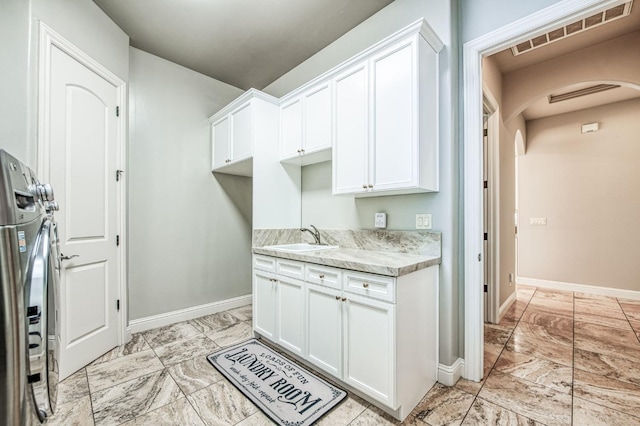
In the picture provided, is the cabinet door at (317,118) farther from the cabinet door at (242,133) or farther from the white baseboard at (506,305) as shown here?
the white baseboard at (506,305)

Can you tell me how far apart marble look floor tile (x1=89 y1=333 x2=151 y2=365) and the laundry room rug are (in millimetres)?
748

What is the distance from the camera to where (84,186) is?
7.45 ft

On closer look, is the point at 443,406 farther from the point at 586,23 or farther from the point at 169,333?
the point at 586,23

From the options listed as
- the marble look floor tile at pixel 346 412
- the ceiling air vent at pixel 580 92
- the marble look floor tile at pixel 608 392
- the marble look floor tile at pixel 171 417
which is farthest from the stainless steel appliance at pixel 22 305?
the ceiling air vent at pixel 580 92

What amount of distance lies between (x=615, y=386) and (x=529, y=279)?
10.8 feet

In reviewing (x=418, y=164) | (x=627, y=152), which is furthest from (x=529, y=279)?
(x=418, y=164)

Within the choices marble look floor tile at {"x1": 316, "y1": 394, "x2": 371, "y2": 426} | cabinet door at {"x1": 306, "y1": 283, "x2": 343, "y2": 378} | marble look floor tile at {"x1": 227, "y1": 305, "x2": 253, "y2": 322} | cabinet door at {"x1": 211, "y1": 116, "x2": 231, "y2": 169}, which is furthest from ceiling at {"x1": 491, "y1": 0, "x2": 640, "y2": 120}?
marble look floor tile at {"x1": 227, "y1": 305, "x2": 253, "y2": 322}

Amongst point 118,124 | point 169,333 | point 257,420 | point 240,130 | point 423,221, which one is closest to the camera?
point 257,420

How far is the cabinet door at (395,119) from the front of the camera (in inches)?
73.1

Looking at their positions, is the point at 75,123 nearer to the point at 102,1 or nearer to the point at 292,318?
the point at 102,1

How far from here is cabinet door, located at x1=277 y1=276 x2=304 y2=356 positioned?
2123mm

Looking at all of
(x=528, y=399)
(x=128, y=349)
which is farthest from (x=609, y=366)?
(x=128, y=349)

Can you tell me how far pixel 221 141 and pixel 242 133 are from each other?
1.52ft

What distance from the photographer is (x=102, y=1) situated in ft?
7.55
